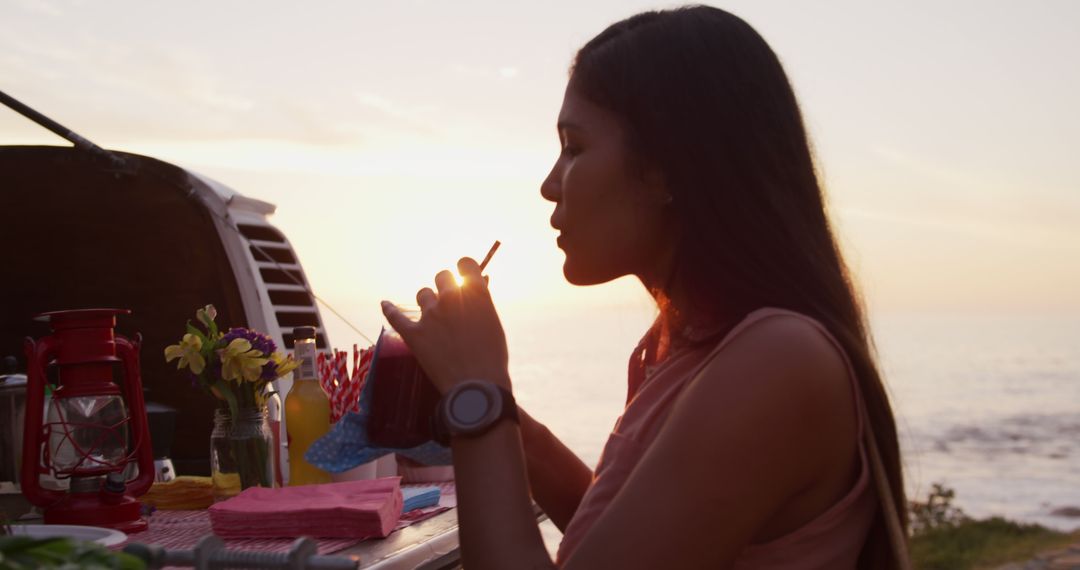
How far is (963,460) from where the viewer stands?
2867 centimetres

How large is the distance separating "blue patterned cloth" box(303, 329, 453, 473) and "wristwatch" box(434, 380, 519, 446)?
324mm

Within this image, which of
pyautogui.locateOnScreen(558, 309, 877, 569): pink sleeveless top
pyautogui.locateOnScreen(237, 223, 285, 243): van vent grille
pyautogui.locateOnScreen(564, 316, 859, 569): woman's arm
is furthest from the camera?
pyautogui.locateOnScreen(237, 223, 285, 243): van vent grille

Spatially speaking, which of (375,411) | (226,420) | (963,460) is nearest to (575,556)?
(375,411)

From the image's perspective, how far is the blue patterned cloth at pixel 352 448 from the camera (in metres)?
1.96

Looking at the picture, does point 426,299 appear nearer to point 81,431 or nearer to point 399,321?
point 399,321

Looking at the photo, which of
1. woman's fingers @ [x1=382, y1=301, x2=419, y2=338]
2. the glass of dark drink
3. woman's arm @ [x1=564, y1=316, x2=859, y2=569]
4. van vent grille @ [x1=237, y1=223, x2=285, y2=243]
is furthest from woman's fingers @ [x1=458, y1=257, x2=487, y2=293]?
van vent grille @ [x1=237, y1=223, x2=285, y2=243]

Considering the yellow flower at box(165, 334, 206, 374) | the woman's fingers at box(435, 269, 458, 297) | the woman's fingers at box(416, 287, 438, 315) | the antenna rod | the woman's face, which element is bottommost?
the yellow flower at box(165, 334, 206, 374)

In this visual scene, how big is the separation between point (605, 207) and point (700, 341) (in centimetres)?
24

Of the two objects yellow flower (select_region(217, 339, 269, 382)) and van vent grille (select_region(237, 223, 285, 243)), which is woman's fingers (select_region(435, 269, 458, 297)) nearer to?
yellow flower (select_region(217, 339, 269, 382))

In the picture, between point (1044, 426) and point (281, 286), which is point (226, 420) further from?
point (1044, 426)

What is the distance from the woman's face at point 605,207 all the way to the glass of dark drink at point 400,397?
13.0 inches

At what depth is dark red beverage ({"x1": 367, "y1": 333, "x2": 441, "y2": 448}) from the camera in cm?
191

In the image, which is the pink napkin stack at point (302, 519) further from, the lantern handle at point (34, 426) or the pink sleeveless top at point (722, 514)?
the pink sleeveless top at point (722, 514)

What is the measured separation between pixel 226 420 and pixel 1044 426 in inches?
1370
